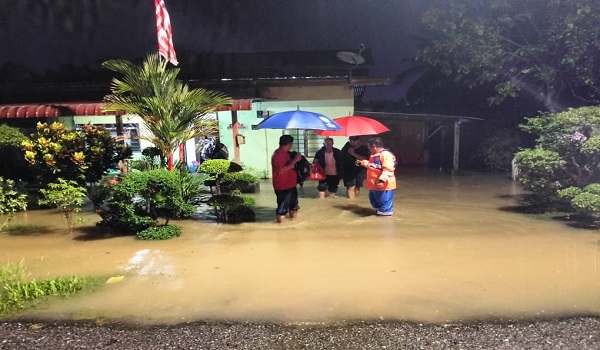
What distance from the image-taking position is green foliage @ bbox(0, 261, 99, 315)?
4.70 m

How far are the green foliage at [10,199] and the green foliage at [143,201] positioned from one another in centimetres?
293

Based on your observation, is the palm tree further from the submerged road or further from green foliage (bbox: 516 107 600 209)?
green foliage (bbox: 516 107 600 209)

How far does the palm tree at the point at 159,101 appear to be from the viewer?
7301 millimetres

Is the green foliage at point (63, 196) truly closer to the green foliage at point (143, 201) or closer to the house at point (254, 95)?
the green foliage at point (143, 201)

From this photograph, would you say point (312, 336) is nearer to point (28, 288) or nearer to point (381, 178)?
point (28, 288)

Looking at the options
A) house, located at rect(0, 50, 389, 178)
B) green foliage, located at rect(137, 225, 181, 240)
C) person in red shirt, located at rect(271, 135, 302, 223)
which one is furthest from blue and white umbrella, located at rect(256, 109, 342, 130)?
house, located at rect(0, 50, 389, 178)

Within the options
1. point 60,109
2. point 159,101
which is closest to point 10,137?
point 60,109

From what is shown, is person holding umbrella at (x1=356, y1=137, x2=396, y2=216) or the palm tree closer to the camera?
the palm tree

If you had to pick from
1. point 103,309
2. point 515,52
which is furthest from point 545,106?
point 103,309

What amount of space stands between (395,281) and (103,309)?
325cm

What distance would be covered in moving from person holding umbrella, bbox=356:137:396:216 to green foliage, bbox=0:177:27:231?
7.09 metres

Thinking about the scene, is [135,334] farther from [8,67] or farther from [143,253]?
[8,67]

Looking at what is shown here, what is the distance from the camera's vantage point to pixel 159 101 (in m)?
7.25

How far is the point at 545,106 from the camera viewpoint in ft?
45.5
